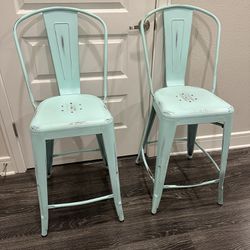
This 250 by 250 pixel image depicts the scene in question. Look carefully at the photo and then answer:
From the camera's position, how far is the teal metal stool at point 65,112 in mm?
1061

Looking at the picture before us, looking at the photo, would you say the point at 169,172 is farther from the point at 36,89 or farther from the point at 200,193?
the point at 36,89

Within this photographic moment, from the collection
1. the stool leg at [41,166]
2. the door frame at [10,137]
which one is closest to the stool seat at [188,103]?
the stool leg at [41,166]

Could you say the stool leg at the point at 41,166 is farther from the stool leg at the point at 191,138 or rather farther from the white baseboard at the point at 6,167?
the stool leg at the point at 191,138

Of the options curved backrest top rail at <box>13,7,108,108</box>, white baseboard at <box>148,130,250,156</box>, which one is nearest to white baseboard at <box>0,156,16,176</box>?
curved backrest top rail at <box>13,7,108,108</box>

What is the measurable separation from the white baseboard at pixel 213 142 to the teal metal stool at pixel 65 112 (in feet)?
2.36

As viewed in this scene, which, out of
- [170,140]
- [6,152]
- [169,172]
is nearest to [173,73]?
→ [170,140]

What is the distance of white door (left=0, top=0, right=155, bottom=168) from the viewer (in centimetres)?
129

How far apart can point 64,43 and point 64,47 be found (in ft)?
0.06

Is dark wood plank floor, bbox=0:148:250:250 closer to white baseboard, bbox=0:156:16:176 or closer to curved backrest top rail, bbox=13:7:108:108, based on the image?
white baseboard, bbox=0:156:16:176

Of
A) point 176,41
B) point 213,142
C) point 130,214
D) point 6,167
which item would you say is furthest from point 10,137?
point 213,142

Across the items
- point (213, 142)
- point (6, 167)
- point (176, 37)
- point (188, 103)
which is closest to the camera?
point (188, 103)

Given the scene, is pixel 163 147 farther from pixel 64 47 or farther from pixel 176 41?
pixel 64 47

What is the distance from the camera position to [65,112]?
1137 mm

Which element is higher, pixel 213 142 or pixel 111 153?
pixel 111 153
